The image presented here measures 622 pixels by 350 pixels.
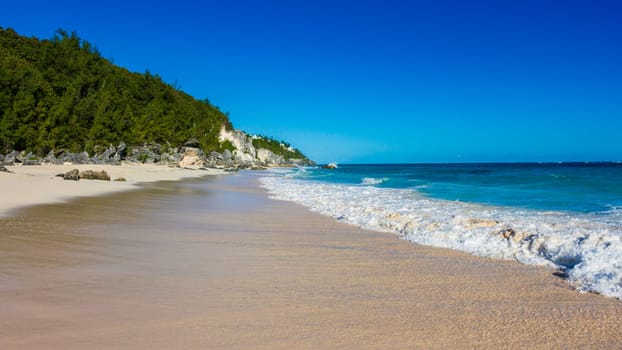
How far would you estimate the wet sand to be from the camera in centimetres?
282

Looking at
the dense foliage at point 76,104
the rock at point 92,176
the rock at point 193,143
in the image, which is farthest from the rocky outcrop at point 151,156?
the rock at point 92,176

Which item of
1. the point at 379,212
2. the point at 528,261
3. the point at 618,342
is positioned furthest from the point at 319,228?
the point at 618,342

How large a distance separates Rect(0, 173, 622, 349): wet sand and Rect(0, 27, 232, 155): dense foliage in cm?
4263

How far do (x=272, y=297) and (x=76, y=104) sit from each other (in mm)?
59183

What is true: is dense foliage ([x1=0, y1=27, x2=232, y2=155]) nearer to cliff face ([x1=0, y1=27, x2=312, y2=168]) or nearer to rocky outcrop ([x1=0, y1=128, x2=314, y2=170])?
cliff face ([x1=0, y1=27, x2=312, y2=168])

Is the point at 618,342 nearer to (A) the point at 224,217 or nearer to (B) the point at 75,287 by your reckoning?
(B) the point at 75,287

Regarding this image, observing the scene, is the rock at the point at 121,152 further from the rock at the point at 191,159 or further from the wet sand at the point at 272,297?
the wet sand at the point at 272,297

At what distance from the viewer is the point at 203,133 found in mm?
85000

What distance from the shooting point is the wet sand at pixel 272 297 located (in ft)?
9.25

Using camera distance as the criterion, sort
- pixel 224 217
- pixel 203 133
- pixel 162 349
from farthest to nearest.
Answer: pixel 203 133 < pixel 224 217 < pixel 162 349

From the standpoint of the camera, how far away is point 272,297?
373cm

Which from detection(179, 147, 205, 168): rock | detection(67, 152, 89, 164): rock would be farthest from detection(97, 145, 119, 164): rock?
detection(179, 147, 205, 168): rock

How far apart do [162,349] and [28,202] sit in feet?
32.2

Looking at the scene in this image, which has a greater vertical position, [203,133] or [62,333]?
[203,133]
